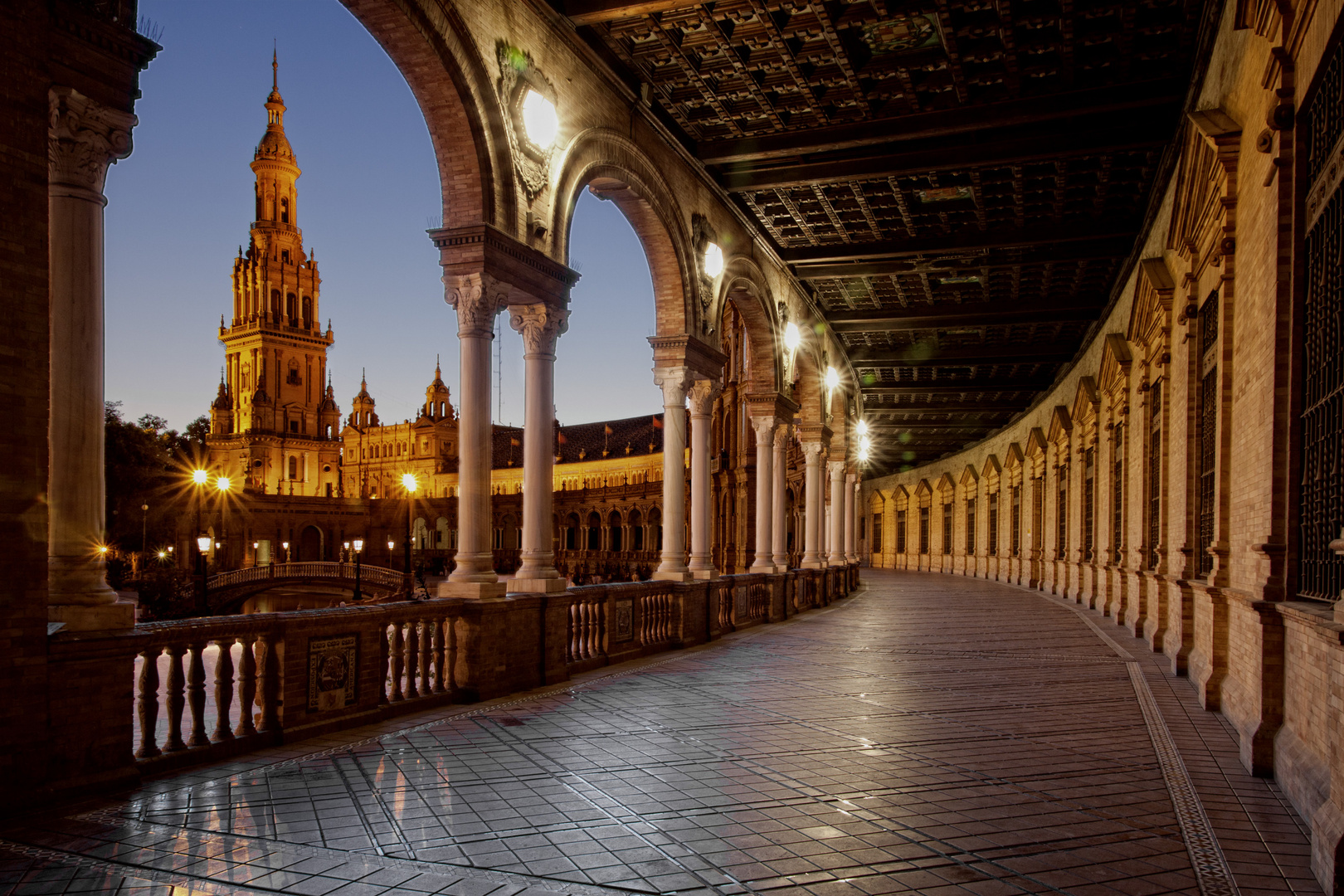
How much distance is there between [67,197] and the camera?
5.96 meters

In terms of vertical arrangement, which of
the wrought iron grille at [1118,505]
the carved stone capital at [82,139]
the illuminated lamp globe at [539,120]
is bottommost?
the wrought iron grille at [1118,505]

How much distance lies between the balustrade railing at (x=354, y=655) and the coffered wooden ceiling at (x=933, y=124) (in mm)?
6625

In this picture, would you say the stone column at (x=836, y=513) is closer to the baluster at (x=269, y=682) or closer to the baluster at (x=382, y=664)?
the baluster at (x=382, y=664)

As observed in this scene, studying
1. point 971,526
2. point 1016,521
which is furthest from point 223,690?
point 971,526

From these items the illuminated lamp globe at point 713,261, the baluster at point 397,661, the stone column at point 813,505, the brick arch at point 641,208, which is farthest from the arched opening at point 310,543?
the baluster at point 397,661

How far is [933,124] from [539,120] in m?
5.73

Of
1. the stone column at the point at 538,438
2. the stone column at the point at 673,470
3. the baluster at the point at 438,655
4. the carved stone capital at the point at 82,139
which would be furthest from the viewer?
the stone column at the point at 673,470

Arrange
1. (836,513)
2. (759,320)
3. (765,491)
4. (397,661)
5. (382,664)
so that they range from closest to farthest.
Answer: (382,664)
(397,661)
(759,320)
(765,491)
(836,513)

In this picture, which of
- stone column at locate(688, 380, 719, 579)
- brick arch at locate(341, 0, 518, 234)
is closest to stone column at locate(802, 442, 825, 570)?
stone column at locate(688, 380, 719, 579)

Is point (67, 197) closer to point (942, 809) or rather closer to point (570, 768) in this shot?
point (570, 768)

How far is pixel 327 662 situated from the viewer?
7531 mm

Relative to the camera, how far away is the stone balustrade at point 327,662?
234 inches

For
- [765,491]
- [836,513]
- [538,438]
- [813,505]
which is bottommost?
[836,513]

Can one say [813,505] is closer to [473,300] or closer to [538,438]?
[538,438]
